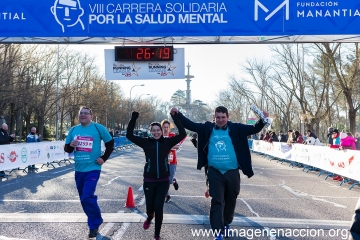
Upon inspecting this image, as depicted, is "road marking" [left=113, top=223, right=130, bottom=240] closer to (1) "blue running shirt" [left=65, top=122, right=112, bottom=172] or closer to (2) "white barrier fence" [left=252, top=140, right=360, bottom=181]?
(1) "blue running shirt" [left=65, top=122, right=112, bottom=172]

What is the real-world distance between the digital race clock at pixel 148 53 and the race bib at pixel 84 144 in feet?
18.1

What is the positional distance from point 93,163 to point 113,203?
2.87 metres

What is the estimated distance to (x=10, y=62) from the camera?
2681 centimetres

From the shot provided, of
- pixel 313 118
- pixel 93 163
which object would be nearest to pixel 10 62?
pixel 93 163

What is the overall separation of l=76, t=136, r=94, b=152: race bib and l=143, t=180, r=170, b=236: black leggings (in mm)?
1041

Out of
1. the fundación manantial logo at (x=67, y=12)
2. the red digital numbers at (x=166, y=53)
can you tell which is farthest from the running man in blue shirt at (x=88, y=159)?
the red digital numbers at (x=166, y=53)

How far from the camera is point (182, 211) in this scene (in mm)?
8297

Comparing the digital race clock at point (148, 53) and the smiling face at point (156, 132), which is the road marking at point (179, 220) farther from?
the digital race clock at point (148, 53)

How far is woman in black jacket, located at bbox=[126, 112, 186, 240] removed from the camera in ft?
20.2

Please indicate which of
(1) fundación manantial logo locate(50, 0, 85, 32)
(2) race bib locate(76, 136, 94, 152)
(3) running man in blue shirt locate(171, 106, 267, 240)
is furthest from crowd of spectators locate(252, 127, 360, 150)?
(2) race bib locate(76, 136, 94, 152)

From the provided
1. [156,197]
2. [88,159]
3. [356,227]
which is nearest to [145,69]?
[88,159]

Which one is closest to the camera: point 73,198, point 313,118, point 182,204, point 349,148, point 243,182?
point 182,204

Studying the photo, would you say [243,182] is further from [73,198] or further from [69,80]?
[69,80]

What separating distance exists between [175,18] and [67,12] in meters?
2.72
